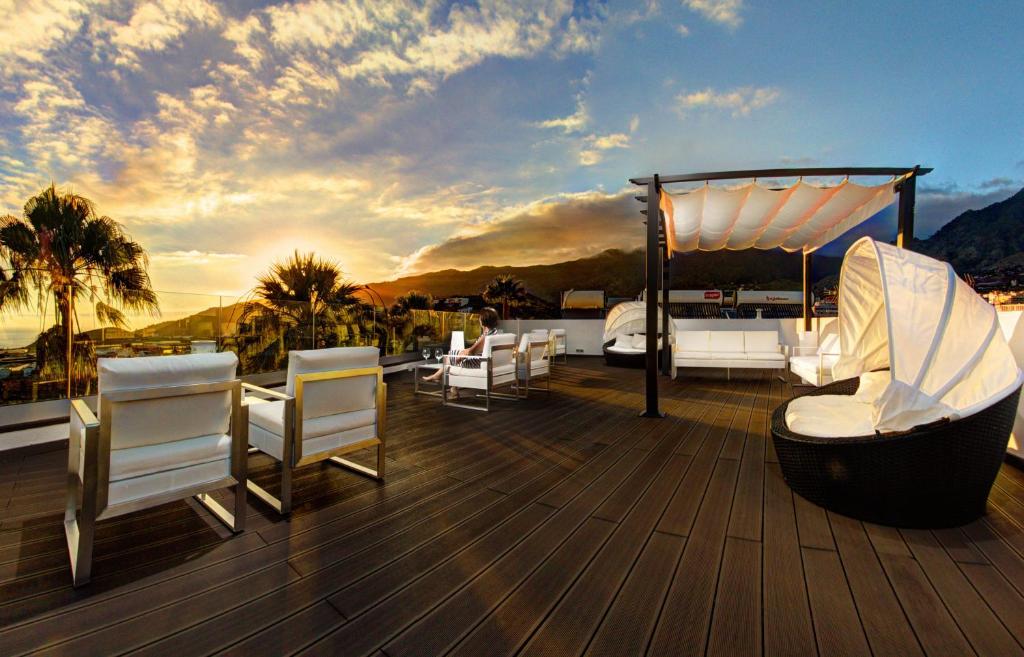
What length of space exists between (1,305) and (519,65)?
39.7 feet

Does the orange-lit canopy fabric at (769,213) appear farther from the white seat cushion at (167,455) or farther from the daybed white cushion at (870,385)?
the white seat cushion at (167,455)

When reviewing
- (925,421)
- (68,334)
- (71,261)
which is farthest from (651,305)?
(71,261)

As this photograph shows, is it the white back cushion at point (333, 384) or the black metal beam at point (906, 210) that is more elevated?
the black metal beam at point (906, 210)

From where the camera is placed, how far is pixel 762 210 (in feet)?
18.6

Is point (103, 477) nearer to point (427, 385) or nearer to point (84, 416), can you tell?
point (84, 416)

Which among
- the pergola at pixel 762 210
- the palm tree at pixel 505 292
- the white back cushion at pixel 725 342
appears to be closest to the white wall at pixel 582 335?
the white back cushion at pixel 725 342

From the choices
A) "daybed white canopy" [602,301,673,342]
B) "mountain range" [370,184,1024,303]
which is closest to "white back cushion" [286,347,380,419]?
"daybed white canopy" [602,301,673,342]

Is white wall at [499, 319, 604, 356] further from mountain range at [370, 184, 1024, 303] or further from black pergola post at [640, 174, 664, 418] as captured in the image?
mountain range at [370, 184, 1024, 303]

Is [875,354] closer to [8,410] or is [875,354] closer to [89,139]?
[8,410]

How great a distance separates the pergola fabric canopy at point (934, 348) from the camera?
77.1 inches

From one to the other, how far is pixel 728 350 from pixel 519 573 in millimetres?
7501

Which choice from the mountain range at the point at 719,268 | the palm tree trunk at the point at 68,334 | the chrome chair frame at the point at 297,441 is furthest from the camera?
the mountain range at the point at 719,268

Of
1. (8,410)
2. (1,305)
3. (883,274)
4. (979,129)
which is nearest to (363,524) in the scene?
(883,274)

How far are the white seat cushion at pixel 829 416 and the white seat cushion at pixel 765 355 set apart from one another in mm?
4433
